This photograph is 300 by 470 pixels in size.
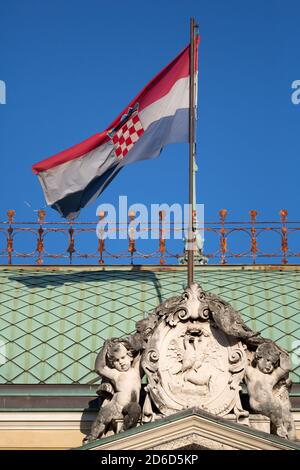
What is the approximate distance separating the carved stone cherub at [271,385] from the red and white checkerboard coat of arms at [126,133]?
266 inches

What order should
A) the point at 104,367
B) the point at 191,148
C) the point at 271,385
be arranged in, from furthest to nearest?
the point at 191,148 < the point at 104,367 < the point at 271,385

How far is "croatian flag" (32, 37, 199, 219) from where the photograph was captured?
38281 millimetres

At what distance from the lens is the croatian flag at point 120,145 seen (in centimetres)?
3828

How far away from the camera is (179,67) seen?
38969 millimetres

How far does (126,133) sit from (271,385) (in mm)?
7901

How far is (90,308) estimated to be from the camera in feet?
129

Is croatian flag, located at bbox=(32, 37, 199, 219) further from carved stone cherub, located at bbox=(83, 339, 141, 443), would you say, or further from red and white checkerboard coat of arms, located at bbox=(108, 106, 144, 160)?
carved stone cherub, located at bbox=(83, 339, 141, 443)

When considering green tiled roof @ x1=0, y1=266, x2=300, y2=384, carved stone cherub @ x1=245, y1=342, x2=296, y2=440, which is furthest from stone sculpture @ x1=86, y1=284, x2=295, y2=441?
green tiled roof @ x1=0, y1=266, x2=300, y2=384

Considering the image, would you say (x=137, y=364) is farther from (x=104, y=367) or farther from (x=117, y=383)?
(x=104, y=367)

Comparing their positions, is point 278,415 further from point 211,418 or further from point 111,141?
point 111,141

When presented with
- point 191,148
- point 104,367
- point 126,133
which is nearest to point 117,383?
point 104,367

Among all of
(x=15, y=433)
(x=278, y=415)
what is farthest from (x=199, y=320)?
(x=15, y=433)

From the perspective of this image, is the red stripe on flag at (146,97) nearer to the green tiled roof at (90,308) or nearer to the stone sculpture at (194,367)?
the green tiled roof at (90,308)

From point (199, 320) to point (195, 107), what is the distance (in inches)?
243
